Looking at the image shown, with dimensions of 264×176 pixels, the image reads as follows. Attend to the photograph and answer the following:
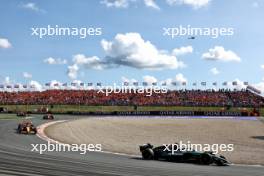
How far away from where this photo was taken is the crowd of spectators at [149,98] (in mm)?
79675

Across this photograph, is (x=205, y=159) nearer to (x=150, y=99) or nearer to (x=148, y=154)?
(x=148, y=154)

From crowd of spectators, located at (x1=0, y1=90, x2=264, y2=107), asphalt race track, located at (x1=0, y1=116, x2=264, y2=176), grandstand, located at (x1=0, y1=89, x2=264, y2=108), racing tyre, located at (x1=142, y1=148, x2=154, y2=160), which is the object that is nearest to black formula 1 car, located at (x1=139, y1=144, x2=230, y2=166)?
racing tyre, located at (x1=142, y1=148, x2=154, y2=160)

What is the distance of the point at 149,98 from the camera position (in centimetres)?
8475

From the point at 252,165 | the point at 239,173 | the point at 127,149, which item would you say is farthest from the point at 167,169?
the point at 127,149

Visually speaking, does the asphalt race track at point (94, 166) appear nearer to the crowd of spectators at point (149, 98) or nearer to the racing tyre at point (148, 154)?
the racing tyre at point (148, 154)

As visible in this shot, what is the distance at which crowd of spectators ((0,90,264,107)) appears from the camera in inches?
3137

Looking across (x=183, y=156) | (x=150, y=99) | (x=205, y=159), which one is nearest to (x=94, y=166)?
(x=183, y=156)

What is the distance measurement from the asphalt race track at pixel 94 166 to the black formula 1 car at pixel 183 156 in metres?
0.60

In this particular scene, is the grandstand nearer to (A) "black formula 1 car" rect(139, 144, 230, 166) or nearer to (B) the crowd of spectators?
(B) the crowd of spectators

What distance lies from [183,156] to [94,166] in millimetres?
5117

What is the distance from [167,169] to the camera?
19.5m

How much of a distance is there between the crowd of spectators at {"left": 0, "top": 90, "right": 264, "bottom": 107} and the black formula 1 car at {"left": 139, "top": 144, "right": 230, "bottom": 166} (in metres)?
54.3

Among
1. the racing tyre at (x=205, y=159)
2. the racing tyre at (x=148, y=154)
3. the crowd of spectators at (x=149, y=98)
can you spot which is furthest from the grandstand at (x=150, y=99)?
the racing tyre at (x=205, y=159)

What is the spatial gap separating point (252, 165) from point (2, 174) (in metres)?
12.4
